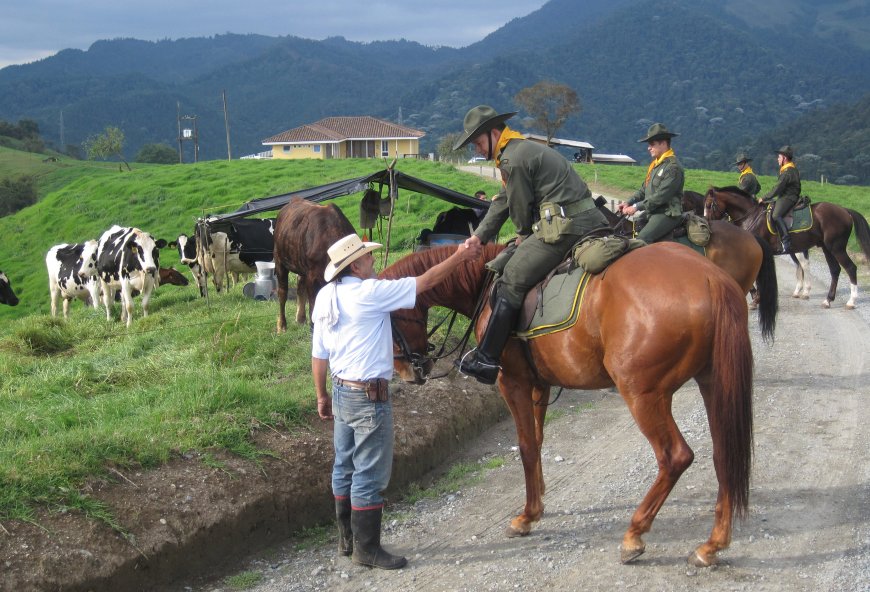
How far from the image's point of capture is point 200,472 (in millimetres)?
6418

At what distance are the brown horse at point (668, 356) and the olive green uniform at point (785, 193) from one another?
10.7m

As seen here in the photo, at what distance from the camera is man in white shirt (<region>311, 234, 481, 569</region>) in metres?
5.59

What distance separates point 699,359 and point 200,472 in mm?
3686

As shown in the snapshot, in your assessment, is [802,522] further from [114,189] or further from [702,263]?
[114,189]

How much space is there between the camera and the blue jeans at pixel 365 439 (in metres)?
5.63

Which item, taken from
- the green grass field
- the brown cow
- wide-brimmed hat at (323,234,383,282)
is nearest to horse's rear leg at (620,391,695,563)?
wide-brimmed hat at (323,234,383,282)

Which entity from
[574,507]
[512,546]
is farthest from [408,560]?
[574,507]

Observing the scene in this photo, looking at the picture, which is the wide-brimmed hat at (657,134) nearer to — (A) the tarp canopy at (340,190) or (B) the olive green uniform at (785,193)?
(A) the tarp canopy at (340,190)

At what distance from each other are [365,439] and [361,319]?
795 mm

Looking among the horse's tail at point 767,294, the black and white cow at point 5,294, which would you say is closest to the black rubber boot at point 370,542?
the horse's tail at point 767,294

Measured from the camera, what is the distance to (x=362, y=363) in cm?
559

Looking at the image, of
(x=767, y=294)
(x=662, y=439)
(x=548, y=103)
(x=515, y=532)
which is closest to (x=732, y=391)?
(x=662, y=439)

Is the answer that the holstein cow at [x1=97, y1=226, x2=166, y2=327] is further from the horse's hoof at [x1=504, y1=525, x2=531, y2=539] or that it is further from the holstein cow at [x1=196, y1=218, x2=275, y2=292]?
the horse's hoof at [x1=504, y1=525, x2=531, y2=539]

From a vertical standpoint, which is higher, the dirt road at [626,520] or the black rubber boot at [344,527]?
the black rubber boot at [344,527]
